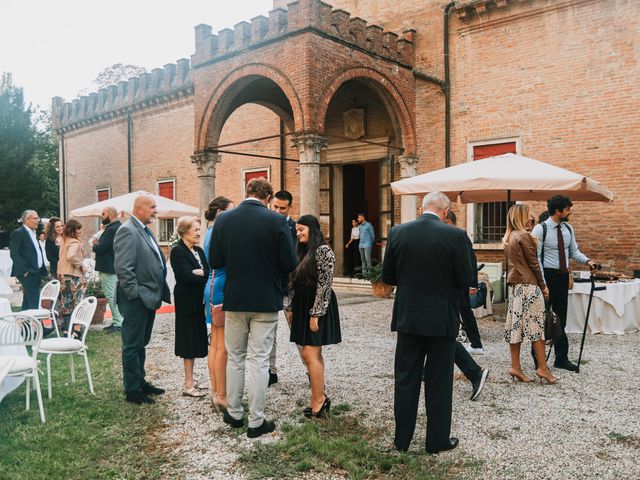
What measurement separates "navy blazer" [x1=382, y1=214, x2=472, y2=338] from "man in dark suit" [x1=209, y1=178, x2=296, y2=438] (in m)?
0.90

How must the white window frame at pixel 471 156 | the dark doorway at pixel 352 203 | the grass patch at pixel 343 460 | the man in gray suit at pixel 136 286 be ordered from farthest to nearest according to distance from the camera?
the dark doorway at pixel 352 203 → the white window frame at pixel 471 156 → the man in gray suit at pixel 136 286 → the grass patch at pixel 343 460

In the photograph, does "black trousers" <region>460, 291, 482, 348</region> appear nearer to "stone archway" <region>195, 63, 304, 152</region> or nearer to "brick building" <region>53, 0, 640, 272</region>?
A: "brick building" <region>53, 0, 640, 272</region>

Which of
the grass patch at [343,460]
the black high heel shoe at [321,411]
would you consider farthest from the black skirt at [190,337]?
the grass patch at [343,460]

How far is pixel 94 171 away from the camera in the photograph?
23281 millimetres

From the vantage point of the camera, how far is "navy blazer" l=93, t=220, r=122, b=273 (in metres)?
8.02

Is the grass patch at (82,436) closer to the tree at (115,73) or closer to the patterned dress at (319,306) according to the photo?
the patterned dress at (319,306)

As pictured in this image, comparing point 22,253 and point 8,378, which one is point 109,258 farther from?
point 8,378

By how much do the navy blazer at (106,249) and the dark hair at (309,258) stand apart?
4.64 m

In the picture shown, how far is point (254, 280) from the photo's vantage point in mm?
3924

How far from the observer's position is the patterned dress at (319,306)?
427cm

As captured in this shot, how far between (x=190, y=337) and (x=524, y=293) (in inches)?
129

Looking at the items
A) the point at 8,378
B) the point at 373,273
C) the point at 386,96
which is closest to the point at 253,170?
the point at 386,96

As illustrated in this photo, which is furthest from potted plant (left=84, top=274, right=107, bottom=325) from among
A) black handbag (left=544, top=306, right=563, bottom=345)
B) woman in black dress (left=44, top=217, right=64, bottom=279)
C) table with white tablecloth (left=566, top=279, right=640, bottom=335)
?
table with white tablecloth (left=566, top=279, right=640, bottom=335)

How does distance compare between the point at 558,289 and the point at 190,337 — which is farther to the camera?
the point at 558,289
